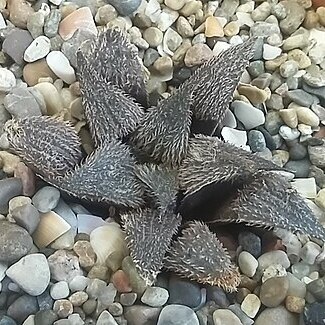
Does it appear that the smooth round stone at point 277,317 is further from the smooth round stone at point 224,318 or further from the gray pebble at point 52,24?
the gray pebble at point 52,24

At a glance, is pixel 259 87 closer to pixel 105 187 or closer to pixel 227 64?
pixel 227 64

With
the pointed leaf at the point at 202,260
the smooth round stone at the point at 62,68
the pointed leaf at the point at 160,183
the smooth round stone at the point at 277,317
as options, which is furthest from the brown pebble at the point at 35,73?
the smooth round stone at the point at 277,317

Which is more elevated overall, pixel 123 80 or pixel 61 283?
pixel 123 80

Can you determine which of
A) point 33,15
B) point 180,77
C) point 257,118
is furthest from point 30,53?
point 257,118

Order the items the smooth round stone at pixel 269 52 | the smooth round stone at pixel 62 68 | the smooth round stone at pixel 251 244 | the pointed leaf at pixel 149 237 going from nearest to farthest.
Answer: the pointed leaf at pixel 149 237 < the smooth round stone at pixel 251 244 < the smooth round stone at pixel 62 68 < the smooth round stone at pixel 269 52

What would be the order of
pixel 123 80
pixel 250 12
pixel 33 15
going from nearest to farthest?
1. pixel 123 80
2. pixel 33 15
3. pixel 250 12

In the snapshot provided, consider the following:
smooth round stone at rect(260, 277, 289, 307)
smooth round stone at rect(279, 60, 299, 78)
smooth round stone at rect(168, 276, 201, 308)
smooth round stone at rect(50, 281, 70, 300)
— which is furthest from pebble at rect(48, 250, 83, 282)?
smooth round stone at rect(279, 60, 299, 78)
